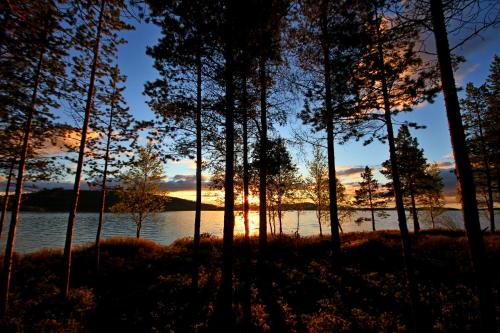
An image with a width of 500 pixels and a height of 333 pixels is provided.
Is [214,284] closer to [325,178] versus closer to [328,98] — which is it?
[328,98]

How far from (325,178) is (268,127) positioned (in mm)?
21584

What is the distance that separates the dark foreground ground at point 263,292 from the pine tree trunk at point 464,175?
3.71m

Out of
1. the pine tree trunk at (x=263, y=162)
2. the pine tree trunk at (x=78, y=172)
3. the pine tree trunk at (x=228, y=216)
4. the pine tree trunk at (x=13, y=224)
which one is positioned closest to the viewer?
the pine tree trunk at (x=228, y=216)

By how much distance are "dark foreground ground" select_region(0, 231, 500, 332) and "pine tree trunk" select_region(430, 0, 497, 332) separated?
12.2 ft

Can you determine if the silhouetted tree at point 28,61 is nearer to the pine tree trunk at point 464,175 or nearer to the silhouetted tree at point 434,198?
the pine tree trunk at point 464,175

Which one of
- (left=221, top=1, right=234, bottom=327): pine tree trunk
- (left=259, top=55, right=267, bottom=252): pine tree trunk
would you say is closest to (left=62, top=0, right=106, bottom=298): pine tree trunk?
(left=221, top=1, right=234, bottom=327): pine tree trunk

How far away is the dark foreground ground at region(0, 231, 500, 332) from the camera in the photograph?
305 inches

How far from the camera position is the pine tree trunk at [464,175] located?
13.8ft

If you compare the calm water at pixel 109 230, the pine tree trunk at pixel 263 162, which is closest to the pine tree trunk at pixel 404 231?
the pine tree trunk at pixel 263 162

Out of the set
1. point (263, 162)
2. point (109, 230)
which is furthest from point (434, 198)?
point (109, 230)

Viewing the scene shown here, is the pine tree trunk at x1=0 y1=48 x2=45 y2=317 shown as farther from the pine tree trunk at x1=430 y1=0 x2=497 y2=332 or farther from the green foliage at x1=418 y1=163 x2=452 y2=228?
the green foliage at x1=418 y1=163 x2=452 y2=228

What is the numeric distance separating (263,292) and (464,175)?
325 inches

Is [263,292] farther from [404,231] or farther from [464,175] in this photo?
[464,175]

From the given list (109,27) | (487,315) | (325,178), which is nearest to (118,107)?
(109,27)
